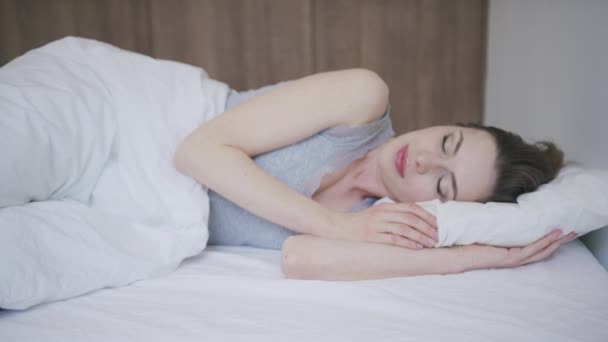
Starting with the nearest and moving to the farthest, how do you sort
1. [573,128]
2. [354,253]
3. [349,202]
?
[354,253]
[349,202]
[573,128]

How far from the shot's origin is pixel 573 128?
1.56m

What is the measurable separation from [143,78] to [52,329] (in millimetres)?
661

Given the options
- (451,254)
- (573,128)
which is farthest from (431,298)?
(573,128)

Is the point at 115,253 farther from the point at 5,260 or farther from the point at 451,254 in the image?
the point at 451,254

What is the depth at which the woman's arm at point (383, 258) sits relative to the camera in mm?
1068

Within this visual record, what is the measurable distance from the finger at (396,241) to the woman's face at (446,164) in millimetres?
205

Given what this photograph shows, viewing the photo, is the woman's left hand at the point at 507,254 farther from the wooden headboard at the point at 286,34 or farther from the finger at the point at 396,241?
the wooden headboard at the point at 286,34

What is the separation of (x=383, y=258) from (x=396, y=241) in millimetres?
48

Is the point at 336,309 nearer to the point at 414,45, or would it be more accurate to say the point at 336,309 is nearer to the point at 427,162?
the point at 427,162

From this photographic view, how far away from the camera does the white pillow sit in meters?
1.08

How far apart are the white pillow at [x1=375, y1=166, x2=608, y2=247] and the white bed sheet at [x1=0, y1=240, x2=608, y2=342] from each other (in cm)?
8

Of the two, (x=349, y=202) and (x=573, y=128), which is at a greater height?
(x=573, y=128)

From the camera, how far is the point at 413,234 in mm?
1083

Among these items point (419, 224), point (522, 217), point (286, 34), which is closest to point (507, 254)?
point (522, 217)
